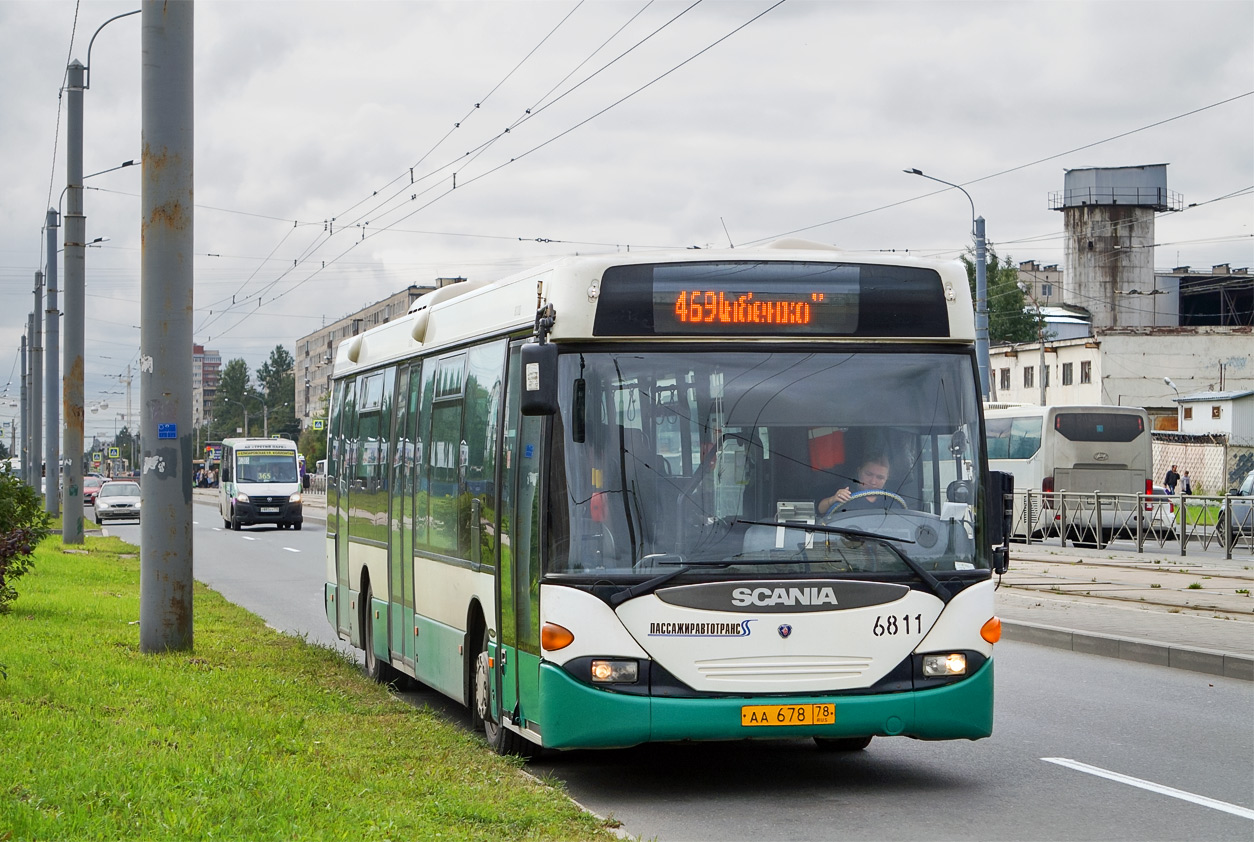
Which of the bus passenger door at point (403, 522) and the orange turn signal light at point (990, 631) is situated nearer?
the orange turn signal light at point (990, 631)

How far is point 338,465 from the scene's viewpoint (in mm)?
14344

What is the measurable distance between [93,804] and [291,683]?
4565mm

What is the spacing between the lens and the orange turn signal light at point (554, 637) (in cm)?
764

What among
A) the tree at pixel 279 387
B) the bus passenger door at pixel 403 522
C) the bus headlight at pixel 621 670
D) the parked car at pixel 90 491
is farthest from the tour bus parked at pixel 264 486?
the tree at pixel 279 387

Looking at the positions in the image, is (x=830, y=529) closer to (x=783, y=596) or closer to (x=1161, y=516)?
(x=783, y=596)

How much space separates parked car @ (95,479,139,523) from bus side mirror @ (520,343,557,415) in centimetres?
4724

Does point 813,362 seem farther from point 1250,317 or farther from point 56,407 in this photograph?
point 1250,317

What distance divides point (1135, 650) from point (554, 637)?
8210 mm

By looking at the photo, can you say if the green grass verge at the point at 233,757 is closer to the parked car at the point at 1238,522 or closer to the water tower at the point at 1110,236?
the parked car at the point at 1238,522

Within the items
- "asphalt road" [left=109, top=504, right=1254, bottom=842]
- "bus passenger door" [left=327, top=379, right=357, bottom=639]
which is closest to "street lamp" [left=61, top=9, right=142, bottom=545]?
"bus passenger door" [left=327, top=379, right=357, bottom=639]

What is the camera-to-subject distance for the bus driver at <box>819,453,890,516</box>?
7855mm

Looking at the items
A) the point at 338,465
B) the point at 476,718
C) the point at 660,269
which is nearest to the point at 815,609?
the point at 660,269

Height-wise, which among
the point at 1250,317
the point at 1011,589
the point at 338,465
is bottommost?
the point at 1011,589

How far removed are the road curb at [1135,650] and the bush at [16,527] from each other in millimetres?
9932
